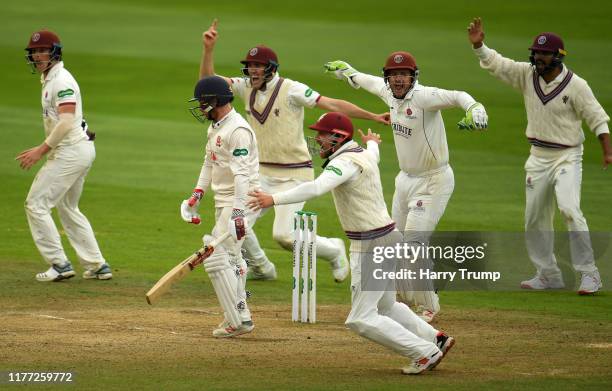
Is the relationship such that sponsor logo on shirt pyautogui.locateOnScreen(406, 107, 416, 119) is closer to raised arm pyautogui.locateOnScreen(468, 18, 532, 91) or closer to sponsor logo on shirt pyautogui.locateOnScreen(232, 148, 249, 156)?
raised arm pyautogui.locateOnScreen(468, 18, 532, 91)

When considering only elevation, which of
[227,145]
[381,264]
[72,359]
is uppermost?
[227,145]

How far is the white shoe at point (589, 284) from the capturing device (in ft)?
37.5

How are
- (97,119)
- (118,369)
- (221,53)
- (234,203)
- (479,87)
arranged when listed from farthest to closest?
(221,53)
(479,87)
(97,119)
(234,203)
(118,369)

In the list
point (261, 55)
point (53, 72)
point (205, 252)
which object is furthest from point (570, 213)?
point (53, 72)

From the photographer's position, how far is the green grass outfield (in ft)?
35.4

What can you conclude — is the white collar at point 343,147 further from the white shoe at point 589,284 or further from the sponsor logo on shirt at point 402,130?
the white shoe at point 589,284

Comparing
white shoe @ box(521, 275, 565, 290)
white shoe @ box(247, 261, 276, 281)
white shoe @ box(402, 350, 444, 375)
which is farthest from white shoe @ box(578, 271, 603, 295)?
white shoe @ box(402, 350, 444, 375)

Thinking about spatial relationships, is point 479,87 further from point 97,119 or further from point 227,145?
point 227,145

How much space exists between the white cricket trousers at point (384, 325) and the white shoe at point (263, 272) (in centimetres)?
357

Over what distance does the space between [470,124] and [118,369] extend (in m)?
3.27

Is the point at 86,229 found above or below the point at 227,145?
below

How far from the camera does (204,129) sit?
68.6 feet

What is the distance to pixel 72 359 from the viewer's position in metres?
8.42

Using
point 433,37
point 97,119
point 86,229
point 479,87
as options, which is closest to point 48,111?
point 86,229
